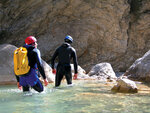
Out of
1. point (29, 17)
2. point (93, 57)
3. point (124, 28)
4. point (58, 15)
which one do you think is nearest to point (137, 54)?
point (124, 28)

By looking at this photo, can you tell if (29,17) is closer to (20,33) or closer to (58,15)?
(20,33)

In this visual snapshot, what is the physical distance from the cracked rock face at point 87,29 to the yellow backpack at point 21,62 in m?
9.14

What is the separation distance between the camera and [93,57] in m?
16.2

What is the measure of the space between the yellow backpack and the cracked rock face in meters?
9.14

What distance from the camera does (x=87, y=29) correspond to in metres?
15.9

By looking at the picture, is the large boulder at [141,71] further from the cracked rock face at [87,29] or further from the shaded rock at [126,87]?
the cracked rock face at [87,29]

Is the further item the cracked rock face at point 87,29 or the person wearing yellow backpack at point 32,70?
the cracked rock face at point 87,29

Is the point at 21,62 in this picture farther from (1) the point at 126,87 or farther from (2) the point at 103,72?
(2) the point at 103,72

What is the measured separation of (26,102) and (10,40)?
9675mm

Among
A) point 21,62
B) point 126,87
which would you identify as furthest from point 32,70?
point 126,87

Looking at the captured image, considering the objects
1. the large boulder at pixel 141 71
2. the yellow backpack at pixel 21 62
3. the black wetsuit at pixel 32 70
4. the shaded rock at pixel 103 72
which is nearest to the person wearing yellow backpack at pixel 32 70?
the black wetsuit at pixel 32 70

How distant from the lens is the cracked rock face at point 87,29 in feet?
48.1

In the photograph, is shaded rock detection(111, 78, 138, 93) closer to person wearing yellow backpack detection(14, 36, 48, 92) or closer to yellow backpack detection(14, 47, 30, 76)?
person wearing yellow backpack detection(14, 36, 48, 92)

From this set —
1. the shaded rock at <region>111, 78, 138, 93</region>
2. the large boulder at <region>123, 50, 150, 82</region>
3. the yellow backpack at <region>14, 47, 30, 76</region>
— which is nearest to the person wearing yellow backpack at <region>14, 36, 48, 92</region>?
the yellow backpack at <region>14, 47, 30, 76</region>
